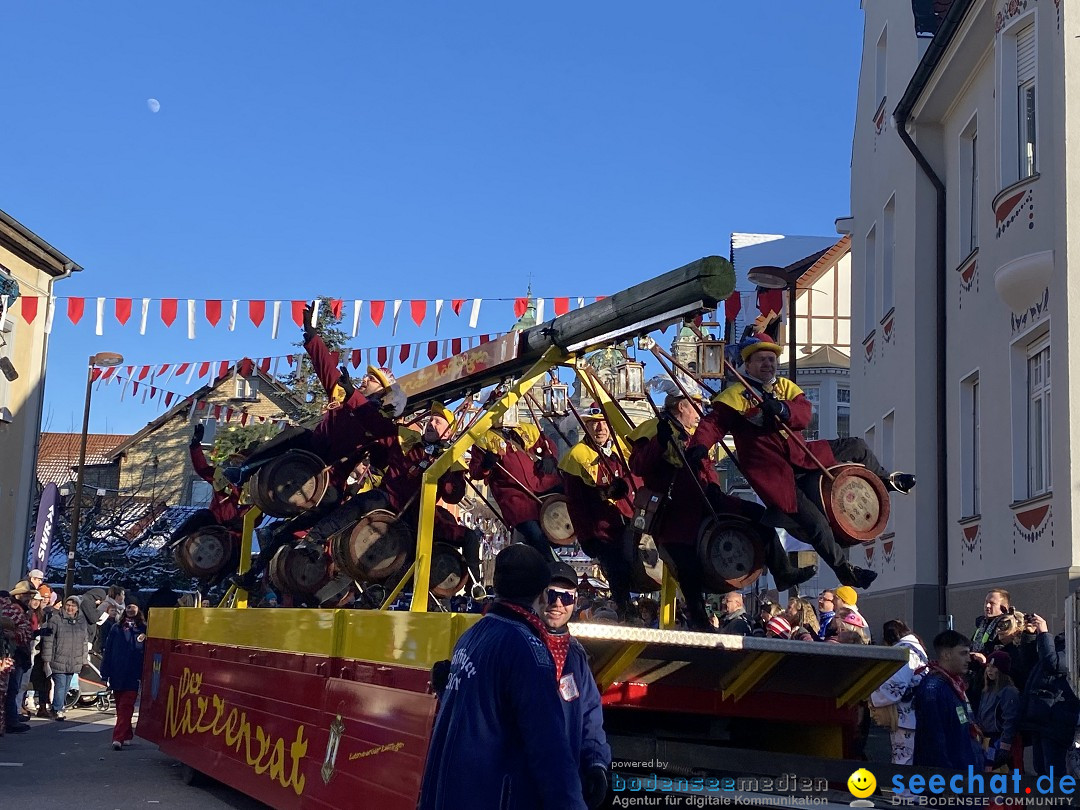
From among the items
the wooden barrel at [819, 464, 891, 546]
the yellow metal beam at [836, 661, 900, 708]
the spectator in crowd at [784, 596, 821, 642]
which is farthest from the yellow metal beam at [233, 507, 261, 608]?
the yellow metal beam at [836, 661, 900, 708]

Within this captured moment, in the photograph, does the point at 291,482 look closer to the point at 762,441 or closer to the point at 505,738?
the point at 762,441

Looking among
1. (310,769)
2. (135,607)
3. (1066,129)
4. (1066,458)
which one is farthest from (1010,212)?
(135,607)

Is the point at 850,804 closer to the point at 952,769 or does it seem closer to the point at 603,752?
the point at 952,769

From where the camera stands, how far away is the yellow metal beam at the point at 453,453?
7812 mm

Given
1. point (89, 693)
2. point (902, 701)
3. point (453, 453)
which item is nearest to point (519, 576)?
point (453, 453)

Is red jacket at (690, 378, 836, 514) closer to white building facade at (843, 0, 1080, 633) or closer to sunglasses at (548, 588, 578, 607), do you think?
sunglasses at (548, 588, 578, 607)

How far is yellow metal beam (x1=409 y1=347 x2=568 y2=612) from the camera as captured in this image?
7812 millimetres

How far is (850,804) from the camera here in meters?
5.48

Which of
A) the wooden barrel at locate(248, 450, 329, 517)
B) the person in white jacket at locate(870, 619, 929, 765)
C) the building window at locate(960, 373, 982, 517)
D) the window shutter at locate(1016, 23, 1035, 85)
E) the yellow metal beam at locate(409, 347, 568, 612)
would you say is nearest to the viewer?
the person in white jacket at locate(870, 619, 929, 765)

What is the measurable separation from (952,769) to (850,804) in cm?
78

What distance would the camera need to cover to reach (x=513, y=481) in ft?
30.9

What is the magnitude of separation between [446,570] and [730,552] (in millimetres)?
3584

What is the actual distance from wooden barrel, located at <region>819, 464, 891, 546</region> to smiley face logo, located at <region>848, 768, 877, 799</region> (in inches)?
55.9

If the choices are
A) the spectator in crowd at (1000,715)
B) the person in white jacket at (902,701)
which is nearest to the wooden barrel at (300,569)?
the person in white jacket at (902,701)
